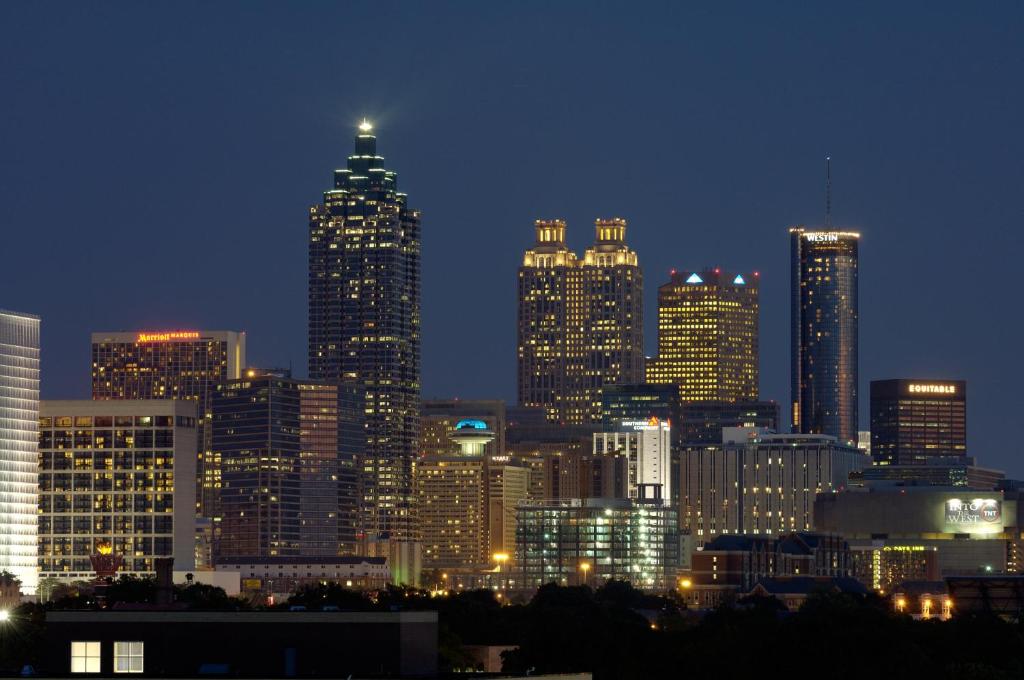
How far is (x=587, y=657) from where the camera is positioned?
173m

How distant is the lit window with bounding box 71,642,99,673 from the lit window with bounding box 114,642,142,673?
97 centimetres

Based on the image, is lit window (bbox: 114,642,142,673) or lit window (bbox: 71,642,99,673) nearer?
lit window (bbox: 114,642,142,673)

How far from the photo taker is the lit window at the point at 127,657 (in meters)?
99.4

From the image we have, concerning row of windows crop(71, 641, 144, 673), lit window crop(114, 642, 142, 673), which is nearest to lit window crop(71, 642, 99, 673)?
row of windows crop(71, 641, 144, 673)

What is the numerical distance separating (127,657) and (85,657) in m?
1.93

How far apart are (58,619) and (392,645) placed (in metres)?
13.4

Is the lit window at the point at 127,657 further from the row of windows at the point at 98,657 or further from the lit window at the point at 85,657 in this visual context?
the lit window at the point at 85,657

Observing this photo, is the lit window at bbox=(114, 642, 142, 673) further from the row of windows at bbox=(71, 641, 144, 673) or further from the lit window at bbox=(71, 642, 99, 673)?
the lit window at bbox=(71, 642, 99, 673)

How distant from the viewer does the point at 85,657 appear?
100 meters

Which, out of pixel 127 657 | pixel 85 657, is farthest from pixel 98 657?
pixel 127 657

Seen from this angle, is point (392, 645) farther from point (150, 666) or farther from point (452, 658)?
point (452, 658)

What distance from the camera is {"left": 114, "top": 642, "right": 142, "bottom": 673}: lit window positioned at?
99438 mm

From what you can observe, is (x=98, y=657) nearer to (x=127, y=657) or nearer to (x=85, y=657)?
(x=85, y=657)

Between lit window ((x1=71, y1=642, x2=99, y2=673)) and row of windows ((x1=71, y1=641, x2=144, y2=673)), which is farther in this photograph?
lit window ((x1=71, y1=642, x2=99, y2=673))
